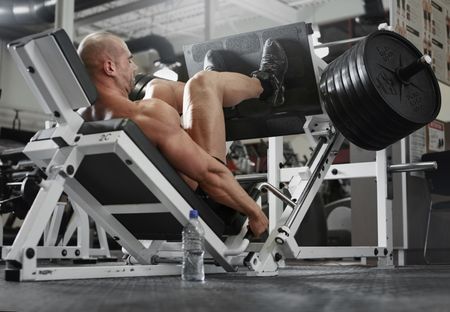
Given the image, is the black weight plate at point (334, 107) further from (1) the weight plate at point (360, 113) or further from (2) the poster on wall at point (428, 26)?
(2) the poster on wall at point (428, 26)

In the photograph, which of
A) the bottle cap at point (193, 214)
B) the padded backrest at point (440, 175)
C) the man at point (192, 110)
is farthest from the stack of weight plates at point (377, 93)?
the padded backrest at point (440, 175)

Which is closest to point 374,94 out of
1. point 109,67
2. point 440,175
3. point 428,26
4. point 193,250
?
point 193,250

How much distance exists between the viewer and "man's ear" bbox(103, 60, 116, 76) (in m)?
2.28

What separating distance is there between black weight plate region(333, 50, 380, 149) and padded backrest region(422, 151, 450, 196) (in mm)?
1422

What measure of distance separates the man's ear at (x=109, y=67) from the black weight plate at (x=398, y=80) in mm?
1004

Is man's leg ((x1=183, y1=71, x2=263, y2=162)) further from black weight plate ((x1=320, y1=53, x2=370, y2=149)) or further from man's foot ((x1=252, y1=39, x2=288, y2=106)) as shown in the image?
black weight plate ((x1=320, y1=53, x2=370, y2=149))

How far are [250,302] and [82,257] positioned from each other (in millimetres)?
2598

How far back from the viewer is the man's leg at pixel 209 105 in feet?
7.93

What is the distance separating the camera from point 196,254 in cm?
219

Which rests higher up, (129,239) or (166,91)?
(166,91)

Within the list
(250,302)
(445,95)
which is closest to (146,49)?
(445,95)

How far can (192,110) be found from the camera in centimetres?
246

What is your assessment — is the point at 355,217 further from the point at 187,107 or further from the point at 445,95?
the point at 187,107

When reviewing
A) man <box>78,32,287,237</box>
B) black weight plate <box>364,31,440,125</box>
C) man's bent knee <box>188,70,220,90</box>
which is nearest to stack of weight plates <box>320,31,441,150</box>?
black weight plate <box>364,31,440,125</box>
